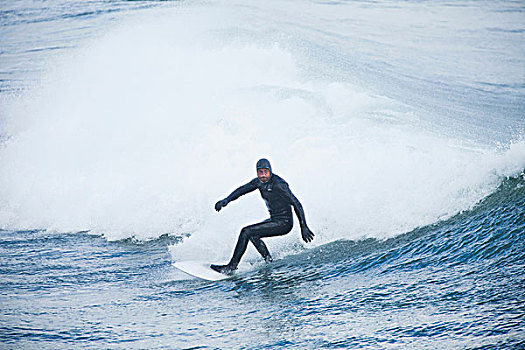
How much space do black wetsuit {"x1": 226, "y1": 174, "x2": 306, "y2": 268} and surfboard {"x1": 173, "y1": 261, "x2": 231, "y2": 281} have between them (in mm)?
244

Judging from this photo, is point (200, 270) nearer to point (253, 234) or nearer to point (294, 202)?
point (253, 234)

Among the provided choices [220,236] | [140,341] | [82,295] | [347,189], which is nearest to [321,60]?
[347,189]

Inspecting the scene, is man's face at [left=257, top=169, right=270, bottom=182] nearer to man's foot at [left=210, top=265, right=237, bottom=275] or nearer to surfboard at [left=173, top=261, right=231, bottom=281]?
man's foot at [left=210, top=265, right=237, bottom=275]

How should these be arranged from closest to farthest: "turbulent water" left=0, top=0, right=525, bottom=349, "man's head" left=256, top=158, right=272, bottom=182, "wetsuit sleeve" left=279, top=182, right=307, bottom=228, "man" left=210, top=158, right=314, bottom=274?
"turbulent water" left=0, top=0, right=525, bottom=349 → "man's head" left=256, top=158, right=272, bottom=182 → "wetsuit sleeve" left=279, top=182, right=307, bottom=228 → "man" left=210, top=158, right=314, bottom=274

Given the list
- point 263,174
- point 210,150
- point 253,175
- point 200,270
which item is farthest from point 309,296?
point 210,150

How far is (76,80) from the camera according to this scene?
20047 millimetres

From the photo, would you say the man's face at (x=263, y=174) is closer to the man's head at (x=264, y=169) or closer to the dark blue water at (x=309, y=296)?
the man's head at (x=264, y=169)

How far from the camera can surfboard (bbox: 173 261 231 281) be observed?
7.84 meters

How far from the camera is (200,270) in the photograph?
8.11 meters

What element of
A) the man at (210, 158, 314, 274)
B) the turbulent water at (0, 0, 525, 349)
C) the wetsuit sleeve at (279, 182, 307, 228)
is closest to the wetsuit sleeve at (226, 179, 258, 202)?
the man at (210, 158, 314, 274)

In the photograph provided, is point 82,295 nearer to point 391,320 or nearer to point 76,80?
point 391,320

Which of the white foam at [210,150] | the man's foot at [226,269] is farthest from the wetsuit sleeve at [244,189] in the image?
the white foam at [210,150]

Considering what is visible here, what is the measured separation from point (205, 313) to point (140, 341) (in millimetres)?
930

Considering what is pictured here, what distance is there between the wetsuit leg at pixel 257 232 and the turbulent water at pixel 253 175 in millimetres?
345
